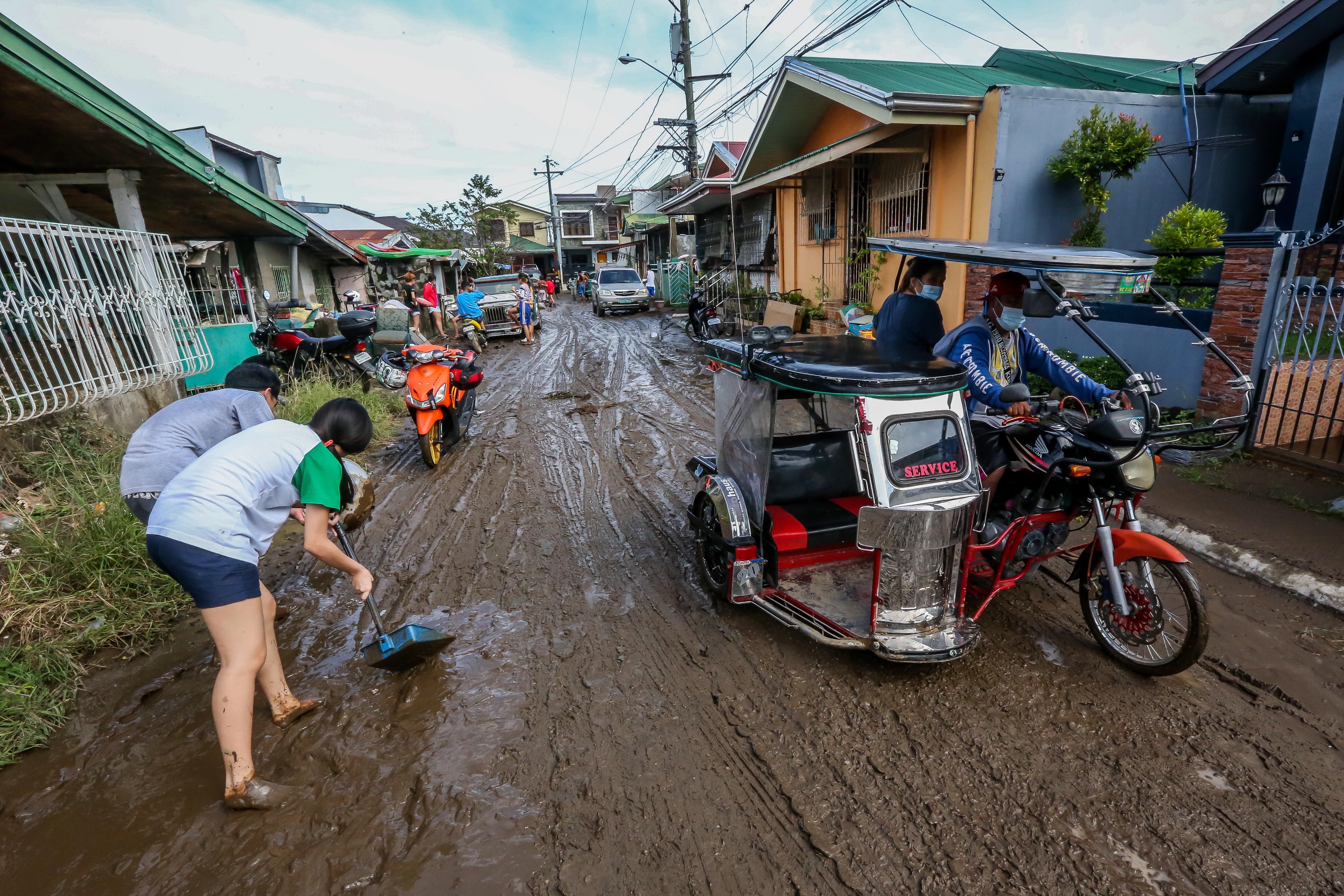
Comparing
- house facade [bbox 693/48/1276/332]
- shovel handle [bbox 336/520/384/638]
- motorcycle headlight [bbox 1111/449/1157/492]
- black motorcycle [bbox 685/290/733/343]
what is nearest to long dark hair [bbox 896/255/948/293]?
motorcycle headlight [bbox 1111/449/1157/492]

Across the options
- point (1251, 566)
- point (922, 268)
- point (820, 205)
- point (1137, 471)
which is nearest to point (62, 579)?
point (922, 268)

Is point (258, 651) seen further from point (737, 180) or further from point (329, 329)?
point (737, 180)

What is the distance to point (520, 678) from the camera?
11.0 feet

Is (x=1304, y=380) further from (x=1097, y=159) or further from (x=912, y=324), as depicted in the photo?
(x=1097, y=159)

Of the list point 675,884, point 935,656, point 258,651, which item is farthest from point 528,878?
point 935,656

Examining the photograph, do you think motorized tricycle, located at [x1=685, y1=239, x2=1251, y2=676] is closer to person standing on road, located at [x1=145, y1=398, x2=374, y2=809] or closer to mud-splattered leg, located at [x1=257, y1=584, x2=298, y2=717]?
person standing on road, located at [x1=145, y1=398, x2=374, y2=809]

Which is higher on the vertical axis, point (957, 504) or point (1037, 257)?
point (1037, 257)

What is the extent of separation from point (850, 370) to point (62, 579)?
463 centimetres

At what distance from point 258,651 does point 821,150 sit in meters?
10.2

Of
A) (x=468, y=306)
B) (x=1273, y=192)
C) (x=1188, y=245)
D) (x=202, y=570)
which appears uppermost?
(x=1273, y=192)

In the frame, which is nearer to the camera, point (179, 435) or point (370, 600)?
point (370, 600)

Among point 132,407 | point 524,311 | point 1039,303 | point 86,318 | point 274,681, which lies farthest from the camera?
point 524,311

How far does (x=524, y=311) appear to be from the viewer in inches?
684

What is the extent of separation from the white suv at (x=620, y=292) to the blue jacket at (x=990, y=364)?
2002 cm
